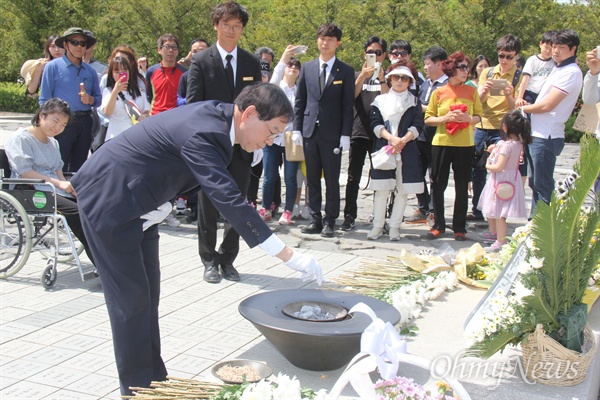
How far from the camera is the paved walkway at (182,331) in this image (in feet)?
11.1

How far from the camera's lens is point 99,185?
119 inches

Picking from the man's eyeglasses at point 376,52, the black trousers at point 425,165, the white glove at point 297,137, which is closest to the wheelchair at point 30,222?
the white glove at point 297,137

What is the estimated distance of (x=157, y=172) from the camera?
9.81 feet

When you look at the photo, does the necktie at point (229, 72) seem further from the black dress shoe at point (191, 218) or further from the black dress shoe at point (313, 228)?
the black dress shoe at point (191, 218)

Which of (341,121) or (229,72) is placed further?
(341,121)

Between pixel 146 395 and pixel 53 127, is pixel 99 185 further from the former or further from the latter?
pixel 53 127

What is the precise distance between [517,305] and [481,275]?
1.78 metres

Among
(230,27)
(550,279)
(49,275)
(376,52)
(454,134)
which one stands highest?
(230,27)

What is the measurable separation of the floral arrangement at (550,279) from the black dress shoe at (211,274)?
2747 millimetres

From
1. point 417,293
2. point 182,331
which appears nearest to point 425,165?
point 417,293

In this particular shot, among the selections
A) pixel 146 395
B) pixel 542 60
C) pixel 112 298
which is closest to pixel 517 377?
pixel 146 395

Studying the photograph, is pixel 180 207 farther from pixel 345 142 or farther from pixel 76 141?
pixel 345 142

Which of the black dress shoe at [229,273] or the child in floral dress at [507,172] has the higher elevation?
the child in floral dress at [507,172]

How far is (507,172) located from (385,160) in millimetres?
1191
